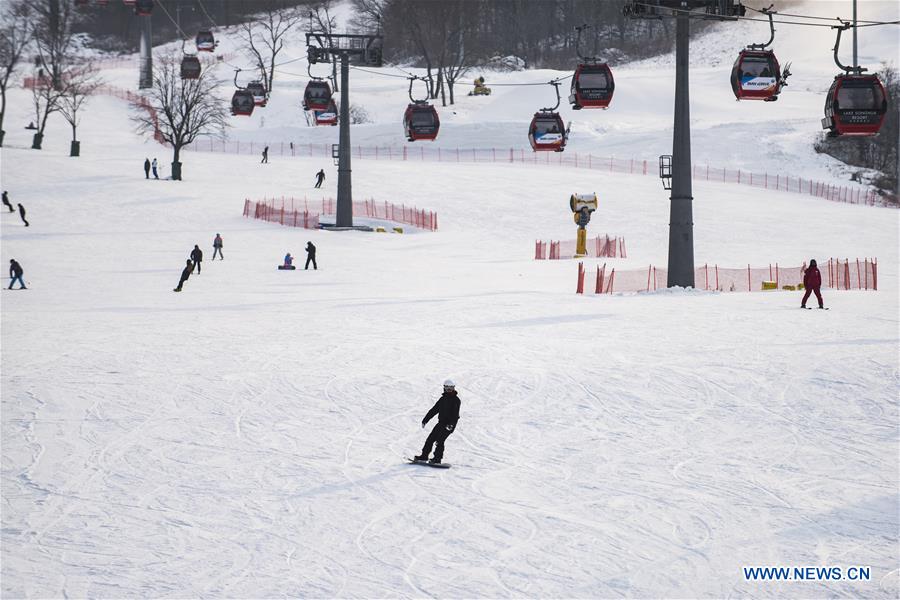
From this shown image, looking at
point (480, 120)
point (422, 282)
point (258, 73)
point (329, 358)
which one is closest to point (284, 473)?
point (329, 358)

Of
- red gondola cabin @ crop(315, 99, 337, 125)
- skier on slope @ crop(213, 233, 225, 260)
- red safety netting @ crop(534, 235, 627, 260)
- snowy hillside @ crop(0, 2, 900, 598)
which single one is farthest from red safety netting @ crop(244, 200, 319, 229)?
red safety netting @ crop(534, 235, 627, 260)

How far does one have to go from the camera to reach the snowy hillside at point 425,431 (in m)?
10.3

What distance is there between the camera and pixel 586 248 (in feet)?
133

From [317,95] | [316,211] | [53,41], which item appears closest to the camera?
[317,95]

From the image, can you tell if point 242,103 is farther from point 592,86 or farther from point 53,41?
point 53,41

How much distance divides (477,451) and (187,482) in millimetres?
3861

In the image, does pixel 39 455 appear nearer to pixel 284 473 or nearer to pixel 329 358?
pixel 284 473

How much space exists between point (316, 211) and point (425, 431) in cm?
3519

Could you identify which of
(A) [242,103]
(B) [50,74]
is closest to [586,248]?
(A) [242,103]

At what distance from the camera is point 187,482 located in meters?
12.8

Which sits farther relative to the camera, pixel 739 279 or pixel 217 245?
pixel 217 245

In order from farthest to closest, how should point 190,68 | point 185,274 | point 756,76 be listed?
point 190,68 → point 185,274 → point 756,76

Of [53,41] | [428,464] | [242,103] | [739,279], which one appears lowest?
[428,464]

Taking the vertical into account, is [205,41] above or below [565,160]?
above
